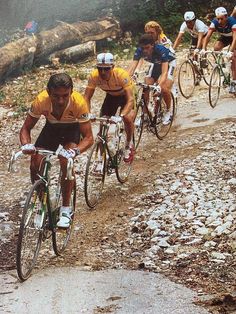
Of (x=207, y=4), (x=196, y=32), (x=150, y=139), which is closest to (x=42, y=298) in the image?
(x=150, y=139)

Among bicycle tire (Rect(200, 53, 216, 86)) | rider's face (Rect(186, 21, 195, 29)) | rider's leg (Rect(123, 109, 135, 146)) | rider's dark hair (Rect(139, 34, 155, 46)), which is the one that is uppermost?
rider's dark hair (Rect(139, 34, 155, 46))

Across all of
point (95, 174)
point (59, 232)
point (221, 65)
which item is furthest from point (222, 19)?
point (59, 232)

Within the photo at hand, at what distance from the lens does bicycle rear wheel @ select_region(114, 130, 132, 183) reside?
351 inches

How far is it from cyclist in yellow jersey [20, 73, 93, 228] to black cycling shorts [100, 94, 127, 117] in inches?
90.9

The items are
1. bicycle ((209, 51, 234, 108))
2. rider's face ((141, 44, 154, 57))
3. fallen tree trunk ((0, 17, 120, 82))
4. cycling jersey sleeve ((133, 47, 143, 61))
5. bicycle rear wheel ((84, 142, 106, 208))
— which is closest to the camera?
bicycle rear wheel ((84, 142, 106, 208))

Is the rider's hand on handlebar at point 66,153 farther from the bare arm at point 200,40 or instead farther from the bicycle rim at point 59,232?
the bare arm at point 200,40

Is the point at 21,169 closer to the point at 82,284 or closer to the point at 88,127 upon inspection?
the point at 88,127

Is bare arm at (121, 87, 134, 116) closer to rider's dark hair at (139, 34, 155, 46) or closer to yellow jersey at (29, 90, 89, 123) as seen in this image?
rider's dark hair at (139, 34, 155, 46)

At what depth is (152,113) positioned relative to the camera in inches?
429

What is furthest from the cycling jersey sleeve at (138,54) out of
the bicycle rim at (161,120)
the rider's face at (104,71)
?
the rider's face at (104,71)

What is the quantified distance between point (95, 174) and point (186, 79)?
7.15 m

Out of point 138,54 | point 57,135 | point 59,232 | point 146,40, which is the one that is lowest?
point 59,232

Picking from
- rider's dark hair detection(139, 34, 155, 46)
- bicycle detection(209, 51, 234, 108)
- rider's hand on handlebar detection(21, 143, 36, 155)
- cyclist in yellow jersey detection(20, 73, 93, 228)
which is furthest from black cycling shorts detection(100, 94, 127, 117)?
bicycle detection(209, 51, 234, 108)

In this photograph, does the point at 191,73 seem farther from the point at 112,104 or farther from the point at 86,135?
the point at 86,135
